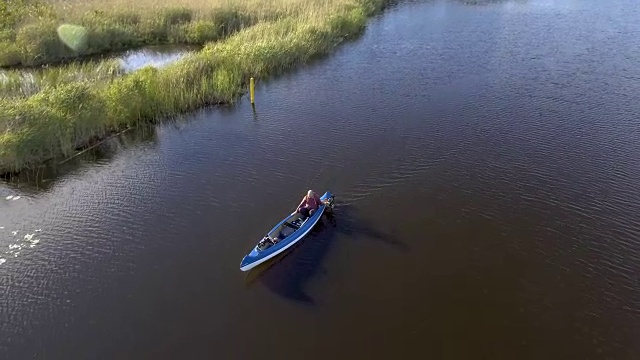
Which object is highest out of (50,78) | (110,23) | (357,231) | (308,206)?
(110,23)

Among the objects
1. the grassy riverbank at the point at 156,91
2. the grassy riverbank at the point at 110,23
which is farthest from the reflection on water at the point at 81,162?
the grassy riverbank at the point at 110,23

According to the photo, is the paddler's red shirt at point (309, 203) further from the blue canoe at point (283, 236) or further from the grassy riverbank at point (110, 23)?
the grassy riverbank at point (110, 23)

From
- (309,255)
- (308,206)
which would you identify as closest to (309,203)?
(308,206)

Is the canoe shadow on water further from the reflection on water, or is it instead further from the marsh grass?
the marsh grass

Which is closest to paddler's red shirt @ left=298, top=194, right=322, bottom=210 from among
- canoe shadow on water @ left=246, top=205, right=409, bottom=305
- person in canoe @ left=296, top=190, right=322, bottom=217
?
person in canoe @ left=296, top=190, right=322, bottom=217

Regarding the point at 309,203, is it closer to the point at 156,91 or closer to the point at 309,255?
the point at 309,255
